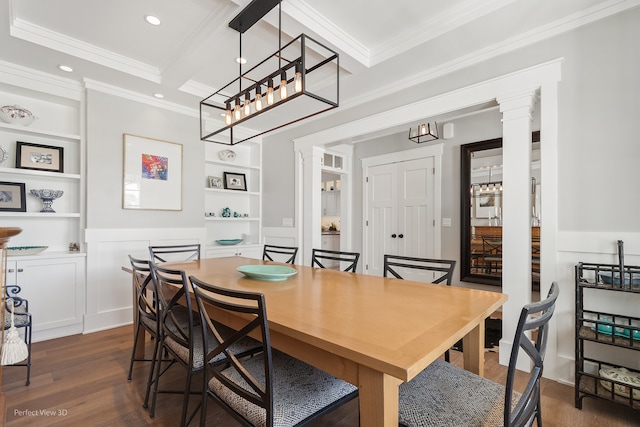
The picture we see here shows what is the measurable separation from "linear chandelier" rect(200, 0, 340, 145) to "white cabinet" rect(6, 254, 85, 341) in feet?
6.30

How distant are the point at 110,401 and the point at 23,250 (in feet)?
6.10

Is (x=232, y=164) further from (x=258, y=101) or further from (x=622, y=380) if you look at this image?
(x=622, y=380)

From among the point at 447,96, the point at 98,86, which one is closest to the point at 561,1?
the point at 447,96

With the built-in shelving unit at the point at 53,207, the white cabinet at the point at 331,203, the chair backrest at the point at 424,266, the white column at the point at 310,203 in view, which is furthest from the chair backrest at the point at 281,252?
the white cabinet at the point at 331,203

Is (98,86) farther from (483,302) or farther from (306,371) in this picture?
(483,302)

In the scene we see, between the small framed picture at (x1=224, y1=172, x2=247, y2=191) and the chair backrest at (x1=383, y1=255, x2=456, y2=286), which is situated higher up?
the small framed picture at (x1=224, y1=172, x2=247, y2=191)

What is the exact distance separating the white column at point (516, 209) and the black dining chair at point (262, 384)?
1.80 metres

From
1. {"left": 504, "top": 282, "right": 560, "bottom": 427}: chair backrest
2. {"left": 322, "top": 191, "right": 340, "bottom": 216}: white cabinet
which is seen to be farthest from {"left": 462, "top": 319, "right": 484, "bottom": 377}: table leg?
{"left": 322, "top": 191, "right": 340, "bottom": 216}: white cabinet

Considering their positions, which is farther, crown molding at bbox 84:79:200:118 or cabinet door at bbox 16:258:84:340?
crown molding at bbox 84:79:200:118

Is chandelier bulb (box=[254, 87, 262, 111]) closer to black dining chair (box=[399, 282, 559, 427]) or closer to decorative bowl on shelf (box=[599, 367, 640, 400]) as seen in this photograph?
black dining chair (box=[399, 282, 559, 427])

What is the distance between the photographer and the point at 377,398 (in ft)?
3.05

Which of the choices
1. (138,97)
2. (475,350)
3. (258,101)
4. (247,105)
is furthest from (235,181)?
(475,350)

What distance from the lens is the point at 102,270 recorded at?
11.0 ft

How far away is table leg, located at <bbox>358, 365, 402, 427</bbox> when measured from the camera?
916 mm
